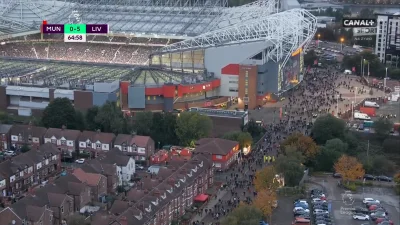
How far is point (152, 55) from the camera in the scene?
76.0 ft

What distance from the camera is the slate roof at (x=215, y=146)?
1479 centimetres

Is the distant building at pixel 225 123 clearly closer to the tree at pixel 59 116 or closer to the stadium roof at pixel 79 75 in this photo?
the stadium roof at pixel 79 75

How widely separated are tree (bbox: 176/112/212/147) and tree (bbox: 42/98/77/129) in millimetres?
2887

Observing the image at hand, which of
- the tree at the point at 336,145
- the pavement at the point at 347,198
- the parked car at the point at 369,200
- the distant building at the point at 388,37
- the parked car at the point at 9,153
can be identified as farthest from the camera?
the distant building at the point at 388,37

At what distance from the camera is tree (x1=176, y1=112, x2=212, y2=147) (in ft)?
53.2

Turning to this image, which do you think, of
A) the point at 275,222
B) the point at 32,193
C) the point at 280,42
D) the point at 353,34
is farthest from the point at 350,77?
the point at 32,193

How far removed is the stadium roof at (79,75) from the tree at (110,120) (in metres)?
2.82

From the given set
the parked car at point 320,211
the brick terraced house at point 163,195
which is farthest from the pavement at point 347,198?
the brick terraced house at point 163,195

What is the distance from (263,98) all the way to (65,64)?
295 inches

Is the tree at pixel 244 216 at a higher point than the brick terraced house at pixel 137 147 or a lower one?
lower

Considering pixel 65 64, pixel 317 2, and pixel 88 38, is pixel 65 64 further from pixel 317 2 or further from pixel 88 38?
pixel 317 2

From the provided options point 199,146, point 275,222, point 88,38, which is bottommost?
point 275,222

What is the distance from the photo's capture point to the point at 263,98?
70.8ft

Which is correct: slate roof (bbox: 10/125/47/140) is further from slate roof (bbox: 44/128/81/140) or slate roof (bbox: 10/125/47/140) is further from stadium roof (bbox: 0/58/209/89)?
stadium roof (bbox: 0/58/209/89)
